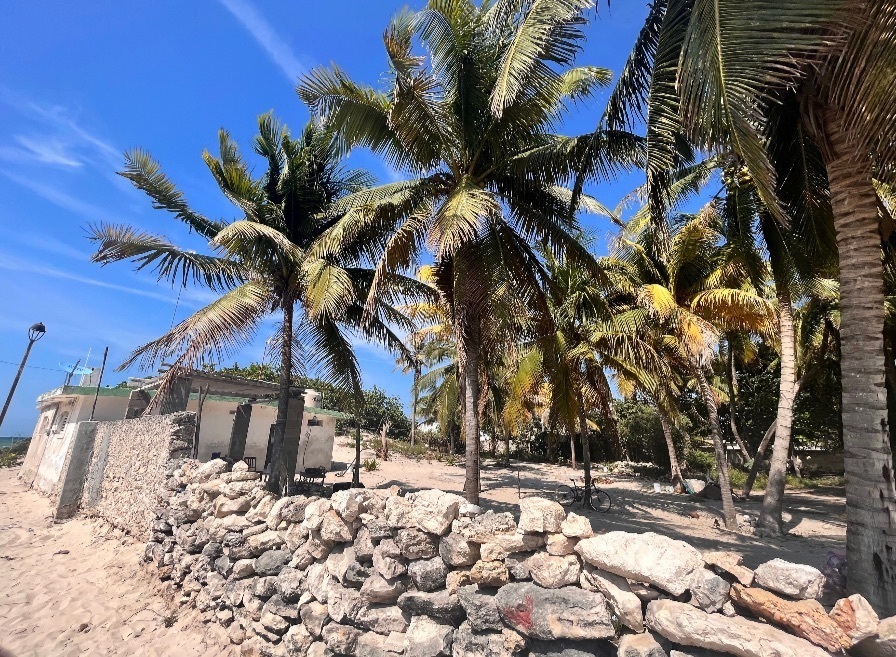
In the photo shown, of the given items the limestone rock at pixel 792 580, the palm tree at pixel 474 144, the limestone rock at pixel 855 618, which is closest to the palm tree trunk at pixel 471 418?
the palm tree at pixel 474 144

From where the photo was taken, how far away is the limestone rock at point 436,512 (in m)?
3.80

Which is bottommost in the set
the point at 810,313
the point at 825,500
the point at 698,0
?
the point at 825,500

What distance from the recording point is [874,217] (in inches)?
146

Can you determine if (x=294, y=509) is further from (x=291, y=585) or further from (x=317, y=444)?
(x=317, y=444)

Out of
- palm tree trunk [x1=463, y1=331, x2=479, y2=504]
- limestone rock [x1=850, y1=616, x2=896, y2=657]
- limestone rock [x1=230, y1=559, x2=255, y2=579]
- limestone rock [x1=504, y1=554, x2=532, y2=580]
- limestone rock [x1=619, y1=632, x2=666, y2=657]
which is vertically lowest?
limestone rock [x1=230, y1=559, x2=255, y2=579]

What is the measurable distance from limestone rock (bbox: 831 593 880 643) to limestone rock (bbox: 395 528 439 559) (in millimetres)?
2673

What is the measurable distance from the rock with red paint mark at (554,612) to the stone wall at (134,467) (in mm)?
7243

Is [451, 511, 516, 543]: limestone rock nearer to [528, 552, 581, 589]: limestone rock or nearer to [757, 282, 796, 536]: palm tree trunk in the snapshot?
[528, 552, 581, 589]: limestone rock

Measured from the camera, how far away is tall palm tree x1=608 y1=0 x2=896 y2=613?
3238mm

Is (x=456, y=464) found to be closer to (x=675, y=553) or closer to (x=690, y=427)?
(x=690, y=427)

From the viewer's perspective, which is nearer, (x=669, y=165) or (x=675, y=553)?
(x=675, y=553)

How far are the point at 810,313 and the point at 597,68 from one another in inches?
563

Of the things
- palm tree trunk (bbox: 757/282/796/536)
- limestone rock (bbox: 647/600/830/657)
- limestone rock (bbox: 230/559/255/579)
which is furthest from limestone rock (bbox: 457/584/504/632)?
palm tree trunk (bbox: 757/282/796/536)

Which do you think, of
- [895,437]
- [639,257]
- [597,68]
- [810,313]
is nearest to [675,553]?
[597,68]
